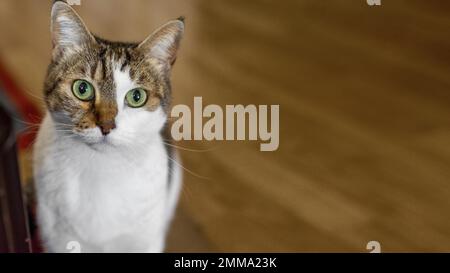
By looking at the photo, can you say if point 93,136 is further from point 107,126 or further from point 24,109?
point 24,109

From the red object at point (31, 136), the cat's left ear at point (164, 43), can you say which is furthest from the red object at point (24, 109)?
the cat's left ear at point (164, 43)

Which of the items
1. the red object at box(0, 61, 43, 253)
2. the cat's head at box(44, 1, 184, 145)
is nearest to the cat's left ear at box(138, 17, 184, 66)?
the cat's head at box(44, 1, 184, 145)

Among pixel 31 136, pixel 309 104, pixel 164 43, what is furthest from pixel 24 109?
pixel 309 104

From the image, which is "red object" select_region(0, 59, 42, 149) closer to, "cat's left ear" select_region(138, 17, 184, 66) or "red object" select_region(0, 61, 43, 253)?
"red object" select_region(0, 61, 43, 253)

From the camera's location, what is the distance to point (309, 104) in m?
0.87

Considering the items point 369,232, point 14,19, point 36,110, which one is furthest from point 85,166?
point 369,232

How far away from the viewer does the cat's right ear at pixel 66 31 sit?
21.9 inches

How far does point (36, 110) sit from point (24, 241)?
0.41 ft

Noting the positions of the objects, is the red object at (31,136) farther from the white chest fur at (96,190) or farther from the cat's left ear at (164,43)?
the cat's left ear at (164,43)

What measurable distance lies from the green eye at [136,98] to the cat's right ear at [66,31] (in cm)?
6

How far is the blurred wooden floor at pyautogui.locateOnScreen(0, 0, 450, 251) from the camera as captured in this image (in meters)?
0.66

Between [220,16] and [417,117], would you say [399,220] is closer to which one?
[417,117]

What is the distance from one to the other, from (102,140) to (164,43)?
4.1 inches
